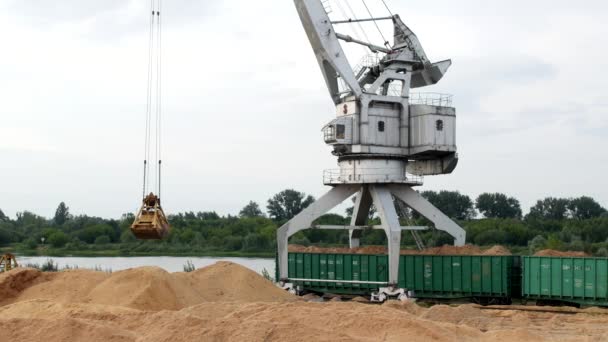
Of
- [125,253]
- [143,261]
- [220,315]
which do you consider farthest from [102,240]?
[220,315]

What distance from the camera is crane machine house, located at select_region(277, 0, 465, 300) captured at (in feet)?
112

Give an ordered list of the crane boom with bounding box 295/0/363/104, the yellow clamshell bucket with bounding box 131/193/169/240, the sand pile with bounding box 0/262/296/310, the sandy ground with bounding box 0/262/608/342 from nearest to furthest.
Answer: the sandy ground with bounding box 0/262/608/342 < the yellow clamshell bucket with bounding box 131/193/169/240 < the sand pile with bounding box 0/262/296/310 < the crane boom with bounding box 295/0/363/104

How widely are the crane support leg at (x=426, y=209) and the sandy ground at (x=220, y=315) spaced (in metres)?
6.11

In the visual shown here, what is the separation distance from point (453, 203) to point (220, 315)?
3311 inches

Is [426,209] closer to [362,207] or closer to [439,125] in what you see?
[362,207]

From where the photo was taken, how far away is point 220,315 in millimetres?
20297

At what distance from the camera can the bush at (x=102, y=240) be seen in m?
85.2

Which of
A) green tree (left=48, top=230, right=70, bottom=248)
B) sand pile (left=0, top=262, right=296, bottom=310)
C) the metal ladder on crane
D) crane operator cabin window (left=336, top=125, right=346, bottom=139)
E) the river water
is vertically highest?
crane operator cabin window (left=336, top=125, right=346, bottom=139)

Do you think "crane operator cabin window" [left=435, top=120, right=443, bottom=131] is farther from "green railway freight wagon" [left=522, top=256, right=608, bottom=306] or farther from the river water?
the river water

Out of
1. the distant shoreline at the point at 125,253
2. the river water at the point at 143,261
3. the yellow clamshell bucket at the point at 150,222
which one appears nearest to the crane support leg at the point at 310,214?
the yellow clamshell bucket at the point at 150,222

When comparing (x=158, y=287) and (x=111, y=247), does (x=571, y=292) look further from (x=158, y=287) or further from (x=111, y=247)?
(x=111, y=247)

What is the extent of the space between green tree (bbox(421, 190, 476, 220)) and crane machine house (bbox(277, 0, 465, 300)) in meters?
65.2

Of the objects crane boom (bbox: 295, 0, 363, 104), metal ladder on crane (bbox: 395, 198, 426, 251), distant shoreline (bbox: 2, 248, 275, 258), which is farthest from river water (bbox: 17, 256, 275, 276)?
crane boom (bbox: 295, 0, 363, 104)

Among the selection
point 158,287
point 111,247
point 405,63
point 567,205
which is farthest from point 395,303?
point 567,205
